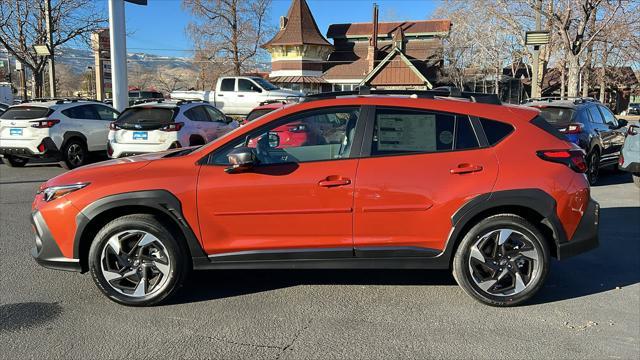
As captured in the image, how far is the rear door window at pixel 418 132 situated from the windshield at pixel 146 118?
23.2 feet

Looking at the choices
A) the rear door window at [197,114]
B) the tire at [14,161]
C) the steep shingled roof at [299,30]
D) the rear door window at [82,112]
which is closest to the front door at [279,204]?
the rear door window at [197,114]

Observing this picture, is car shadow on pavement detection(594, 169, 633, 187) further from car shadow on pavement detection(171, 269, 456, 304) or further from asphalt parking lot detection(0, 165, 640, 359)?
car shadow on pavement detection(171, 269, 456, 304)

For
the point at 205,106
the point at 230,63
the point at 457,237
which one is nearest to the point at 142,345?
the point at 457,237

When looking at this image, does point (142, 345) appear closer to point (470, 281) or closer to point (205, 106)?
point (470, 281)

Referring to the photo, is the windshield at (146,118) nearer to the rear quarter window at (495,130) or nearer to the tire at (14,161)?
the tire at (14,161)

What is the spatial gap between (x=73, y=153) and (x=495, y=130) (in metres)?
10.4

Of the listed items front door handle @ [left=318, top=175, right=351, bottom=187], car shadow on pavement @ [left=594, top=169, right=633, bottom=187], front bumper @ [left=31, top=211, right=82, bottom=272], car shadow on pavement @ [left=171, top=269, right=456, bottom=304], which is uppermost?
front door handle @ [left=318, top=175, right=351, bottom=187]

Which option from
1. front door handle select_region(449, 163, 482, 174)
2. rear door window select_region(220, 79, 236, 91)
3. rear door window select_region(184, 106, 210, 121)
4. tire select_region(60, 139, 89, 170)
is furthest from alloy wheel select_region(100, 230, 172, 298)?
rear door window select_region(220, 79, 236, 91)

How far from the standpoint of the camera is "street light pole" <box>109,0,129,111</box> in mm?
14625

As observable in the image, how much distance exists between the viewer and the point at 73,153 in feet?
37.8

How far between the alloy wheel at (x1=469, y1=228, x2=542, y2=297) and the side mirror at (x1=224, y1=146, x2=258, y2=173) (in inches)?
73.6

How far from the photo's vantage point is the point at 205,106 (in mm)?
11594

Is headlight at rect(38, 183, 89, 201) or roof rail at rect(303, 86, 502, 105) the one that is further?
roof rail at rect(303, 86, 502, 105)

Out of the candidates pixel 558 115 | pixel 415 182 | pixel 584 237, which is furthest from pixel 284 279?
pixel 558 115
